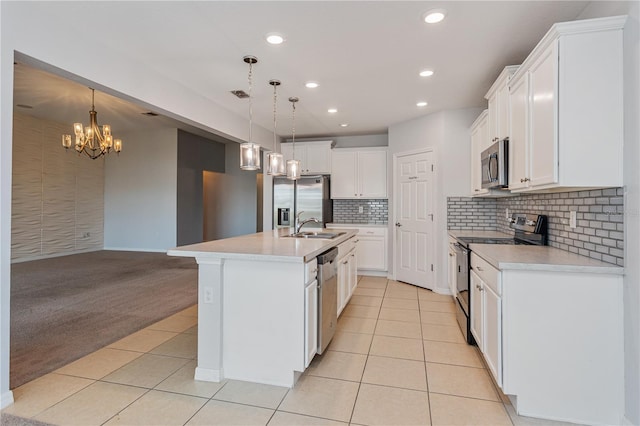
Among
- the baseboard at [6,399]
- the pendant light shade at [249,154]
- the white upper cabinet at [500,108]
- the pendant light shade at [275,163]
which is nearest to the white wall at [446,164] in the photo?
the white upper cabinet at [500,108]

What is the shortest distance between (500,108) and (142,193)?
7696 millimetres

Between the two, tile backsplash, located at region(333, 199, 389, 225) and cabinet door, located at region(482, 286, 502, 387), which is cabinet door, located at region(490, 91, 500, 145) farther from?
tile backsplash, located at region(333, 199, 389, 225)

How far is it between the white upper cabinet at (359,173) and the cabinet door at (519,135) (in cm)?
310

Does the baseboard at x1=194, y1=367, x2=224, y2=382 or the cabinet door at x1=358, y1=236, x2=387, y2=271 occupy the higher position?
the cabinet door at x1=358, y1=236, x2=387, y2=271

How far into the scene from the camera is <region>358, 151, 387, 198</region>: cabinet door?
569 centimetres

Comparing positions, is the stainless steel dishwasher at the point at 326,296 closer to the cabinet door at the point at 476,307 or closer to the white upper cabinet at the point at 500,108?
the cabinet door at the point at 476,307

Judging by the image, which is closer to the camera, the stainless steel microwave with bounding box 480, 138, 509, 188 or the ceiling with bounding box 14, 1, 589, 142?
the ceiling with bounding box 14, 1, 589, 142

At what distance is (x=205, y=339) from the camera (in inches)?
90.8

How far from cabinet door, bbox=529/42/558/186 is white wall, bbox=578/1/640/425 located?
312 mm

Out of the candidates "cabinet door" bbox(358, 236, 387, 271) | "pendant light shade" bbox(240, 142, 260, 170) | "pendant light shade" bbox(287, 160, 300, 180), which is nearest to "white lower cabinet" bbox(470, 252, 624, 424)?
"pendant light shade" bbox(240, 142, 260, 170)

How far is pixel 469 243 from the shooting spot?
9.37 feet

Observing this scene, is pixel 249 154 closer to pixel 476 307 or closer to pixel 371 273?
pixel 476 307

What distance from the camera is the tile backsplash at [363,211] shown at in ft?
19.7

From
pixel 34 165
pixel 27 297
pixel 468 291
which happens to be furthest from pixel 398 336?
pixel 34 165
